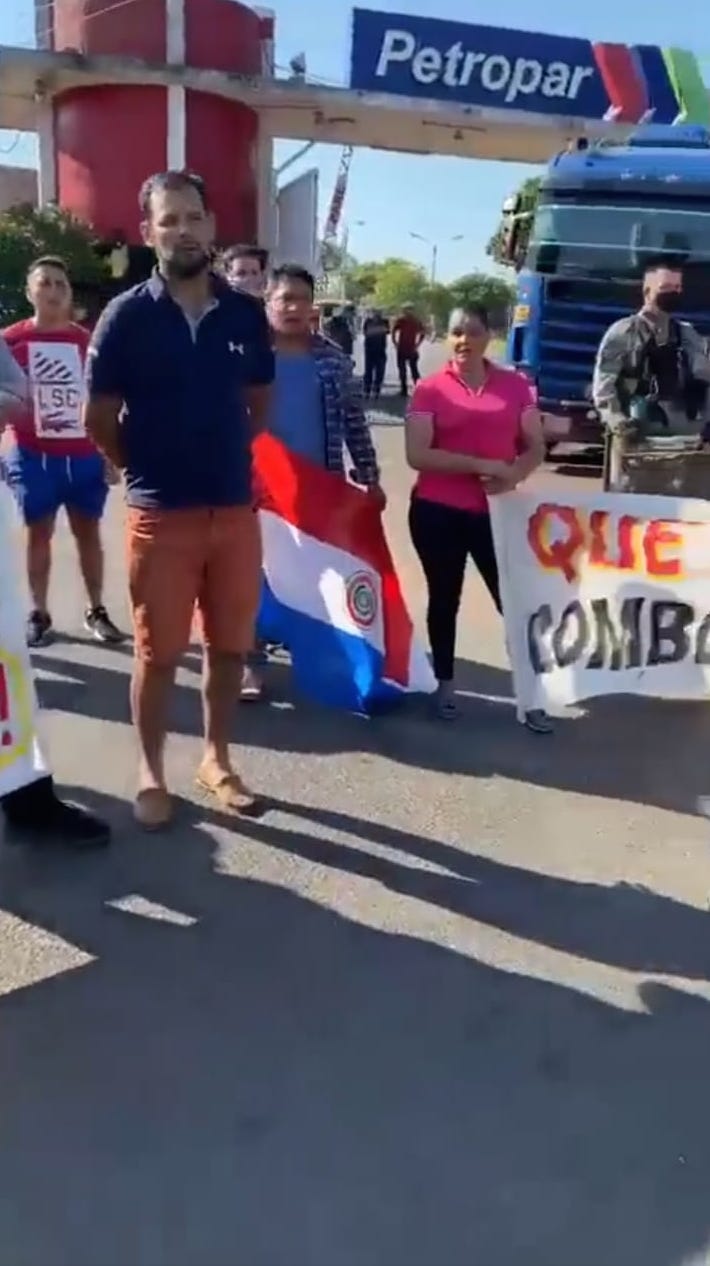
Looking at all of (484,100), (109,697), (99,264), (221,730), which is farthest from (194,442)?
(484,100)

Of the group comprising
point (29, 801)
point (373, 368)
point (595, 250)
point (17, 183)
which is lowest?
point (29, 801)

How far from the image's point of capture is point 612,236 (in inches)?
546

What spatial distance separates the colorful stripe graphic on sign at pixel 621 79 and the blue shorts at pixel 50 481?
974 inches

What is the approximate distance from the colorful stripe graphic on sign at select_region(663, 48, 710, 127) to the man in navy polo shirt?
26.1m

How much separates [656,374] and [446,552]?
1.70 m

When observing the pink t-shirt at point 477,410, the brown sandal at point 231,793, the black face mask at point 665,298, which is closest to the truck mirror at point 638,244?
the black face mask at point 665,298

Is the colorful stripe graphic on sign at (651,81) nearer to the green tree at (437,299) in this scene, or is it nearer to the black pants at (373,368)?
the black pants at (373,368)

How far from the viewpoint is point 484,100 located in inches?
1089

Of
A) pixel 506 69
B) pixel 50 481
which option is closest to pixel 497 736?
pixel 50 481

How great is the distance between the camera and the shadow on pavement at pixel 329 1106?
8.32 ft

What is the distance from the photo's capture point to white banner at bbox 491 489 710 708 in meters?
5.17

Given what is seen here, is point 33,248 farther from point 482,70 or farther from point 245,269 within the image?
point 245,269

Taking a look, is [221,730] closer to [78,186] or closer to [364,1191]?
[364,1191]

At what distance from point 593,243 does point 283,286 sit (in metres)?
9.69
